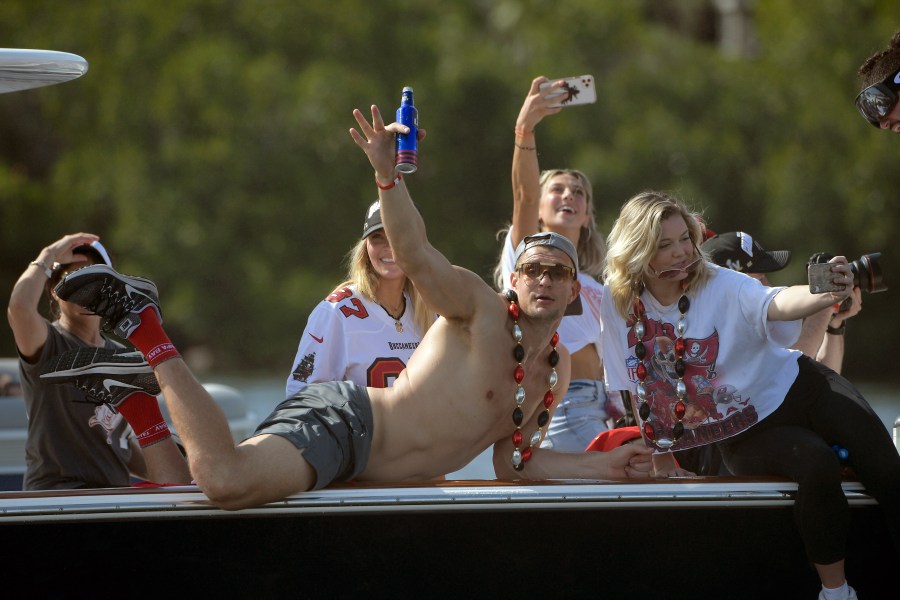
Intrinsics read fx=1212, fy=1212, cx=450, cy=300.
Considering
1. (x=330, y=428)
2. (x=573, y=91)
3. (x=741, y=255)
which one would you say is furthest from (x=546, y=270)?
(x=573, y=91)

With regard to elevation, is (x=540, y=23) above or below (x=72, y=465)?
above

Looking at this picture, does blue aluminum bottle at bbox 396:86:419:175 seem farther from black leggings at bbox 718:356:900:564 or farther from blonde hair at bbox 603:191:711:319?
black leggings at bbox 718:356:900:564

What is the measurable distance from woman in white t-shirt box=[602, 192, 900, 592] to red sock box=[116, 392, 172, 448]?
1561 millimetres

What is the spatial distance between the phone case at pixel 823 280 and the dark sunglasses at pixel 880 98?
72cm

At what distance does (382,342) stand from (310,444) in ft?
3.00

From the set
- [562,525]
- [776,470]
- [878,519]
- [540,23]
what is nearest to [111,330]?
[562,525]

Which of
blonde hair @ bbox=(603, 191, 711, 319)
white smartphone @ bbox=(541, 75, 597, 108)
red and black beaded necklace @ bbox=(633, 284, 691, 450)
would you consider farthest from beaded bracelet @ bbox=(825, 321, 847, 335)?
white smartphone @ bbox=(541, 75, 597, 108)

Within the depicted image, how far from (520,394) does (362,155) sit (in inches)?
690

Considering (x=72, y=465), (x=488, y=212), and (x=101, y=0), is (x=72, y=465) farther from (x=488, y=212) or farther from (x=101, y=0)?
(x=101, y=0)

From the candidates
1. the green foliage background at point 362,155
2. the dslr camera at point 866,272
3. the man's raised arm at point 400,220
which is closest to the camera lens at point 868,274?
Answer: the dslr camera at point 866,272

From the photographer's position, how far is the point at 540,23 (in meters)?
22.5

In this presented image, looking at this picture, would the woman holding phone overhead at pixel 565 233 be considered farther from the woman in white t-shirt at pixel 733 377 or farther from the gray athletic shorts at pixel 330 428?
the gray athletic shorts at pixel 330 428

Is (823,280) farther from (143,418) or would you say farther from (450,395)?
(143,418)

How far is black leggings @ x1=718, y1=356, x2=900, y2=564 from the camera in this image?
356 cm
